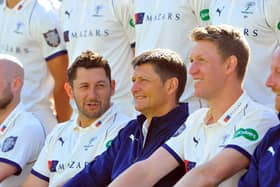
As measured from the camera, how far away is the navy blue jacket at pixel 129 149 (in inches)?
187

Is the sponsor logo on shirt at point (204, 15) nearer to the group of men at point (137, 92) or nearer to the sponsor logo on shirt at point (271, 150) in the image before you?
the group of men at point (137, 92)

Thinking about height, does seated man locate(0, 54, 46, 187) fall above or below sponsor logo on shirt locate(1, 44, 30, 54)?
below

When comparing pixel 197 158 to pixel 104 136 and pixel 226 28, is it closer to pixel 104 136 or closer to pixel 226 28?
pixel 226 28

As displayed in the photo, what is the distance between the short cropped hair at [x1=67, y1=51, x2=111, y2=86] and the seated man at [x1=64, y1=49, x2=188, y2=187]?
0.45m

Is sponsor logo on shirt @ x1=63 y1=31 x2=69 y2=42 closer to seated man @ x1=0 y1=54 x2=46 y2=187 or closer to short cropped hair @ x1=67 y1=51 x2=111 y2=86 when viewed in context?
seated man @ x1=0 y1=54 x2=46 y2=187

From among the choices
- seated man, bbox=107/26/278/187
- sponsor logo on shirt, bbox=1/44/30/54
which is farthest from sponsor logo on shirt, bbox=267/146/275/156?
sponsor logo on shirt, bbox=1/44/30/54

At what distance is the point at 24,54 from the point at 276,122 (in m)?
2.56

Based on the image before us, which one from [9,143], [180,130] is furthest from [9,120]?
[180,130]

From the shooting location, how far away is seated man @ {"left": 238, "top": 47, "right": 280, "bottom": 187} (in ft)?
13.0

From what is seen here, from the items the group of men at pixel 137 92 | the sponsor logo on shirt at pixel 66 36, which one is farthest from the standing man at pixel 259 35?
the sponsor logo on shirt at pixel 66 36

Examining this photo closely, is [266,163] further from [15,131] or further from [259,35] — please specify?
[15,131]

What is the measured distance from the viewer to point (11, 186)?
18.3 feet

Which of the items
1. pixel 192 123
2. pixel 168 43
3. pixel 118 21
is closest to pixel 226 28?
pixel 192 123

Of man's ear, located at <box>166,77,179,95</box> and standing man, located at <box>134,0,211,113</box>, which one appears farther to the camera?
standing man, located at <box>134,0,211,113</box>
